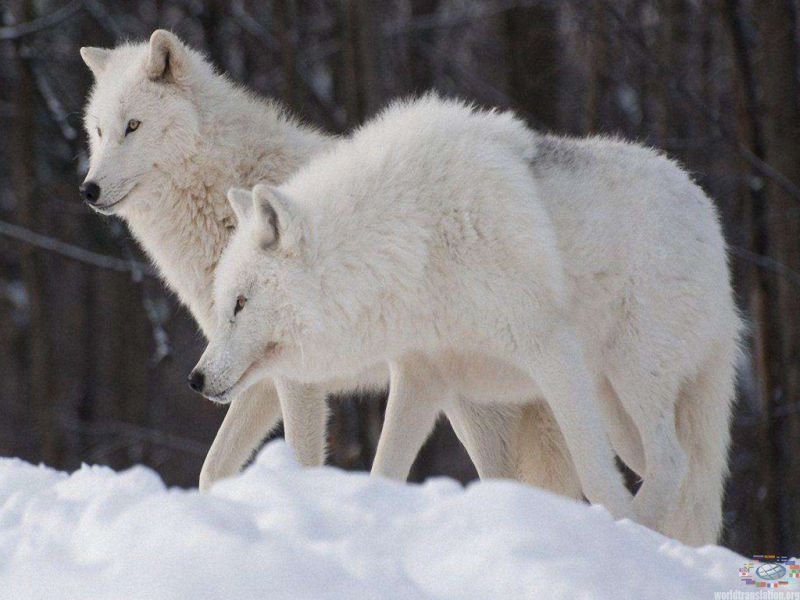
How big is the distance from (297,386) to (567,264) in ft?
5.02

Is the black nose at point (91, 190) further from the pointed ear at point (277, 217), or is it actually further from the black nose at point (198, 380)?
the black nose at point (198, 380)

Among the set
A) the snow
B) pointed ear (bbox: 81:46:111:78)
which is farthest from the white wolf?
the snow

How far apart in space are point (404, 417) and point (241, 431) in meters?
1.04

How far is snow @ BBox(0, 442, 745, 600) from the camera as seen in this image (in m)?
2.92

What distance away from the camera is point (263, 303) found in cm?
488

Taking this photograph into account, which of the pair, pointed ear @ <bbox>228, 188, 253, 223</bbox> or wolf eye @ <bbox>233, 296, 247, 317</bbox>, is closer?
wolf eye @ <bbox>233, 296, 247, 317</bbox>

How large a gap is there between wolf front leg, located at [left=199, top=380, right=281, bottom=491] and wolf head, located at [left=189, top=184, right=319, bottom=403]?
117 cm

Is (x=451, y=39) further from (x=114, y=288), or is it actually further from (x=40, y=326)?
(x=40, y=326)

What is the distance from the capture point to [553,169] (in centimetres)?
541

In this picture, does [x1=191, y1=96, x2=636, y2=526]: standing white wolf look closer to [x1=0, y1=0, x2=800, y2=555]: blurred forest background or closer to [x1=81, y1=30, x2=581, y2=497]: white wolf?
[x1=81, y1=30, x2=581, y2=497]: white wolf

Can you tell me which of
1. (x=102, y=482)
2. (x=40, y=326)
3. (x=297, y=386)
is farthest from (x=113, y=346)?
(x=102, y=482)

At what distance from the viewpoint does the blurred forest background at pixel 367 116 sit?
10.6 metres

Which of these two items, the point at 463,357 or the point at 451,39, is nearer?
the point at 463,357

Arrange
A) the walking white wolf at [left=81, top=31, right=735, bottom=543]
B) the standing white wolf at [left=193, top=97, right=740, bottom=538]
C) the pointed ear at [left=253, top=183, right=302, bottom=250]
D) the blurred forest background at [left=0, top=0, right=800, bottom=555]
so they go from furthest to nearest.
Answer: the blurred forest background at [left=0, top=0, right=800, bottom=555] < the walking white wolf at [left=81, top=31, right=735, bottom=543] < the standing white wolf at [left=193, top=97, right=740, bottom=538] < the pointed ear at [left=253, top=183, right=302, bottom=250]
